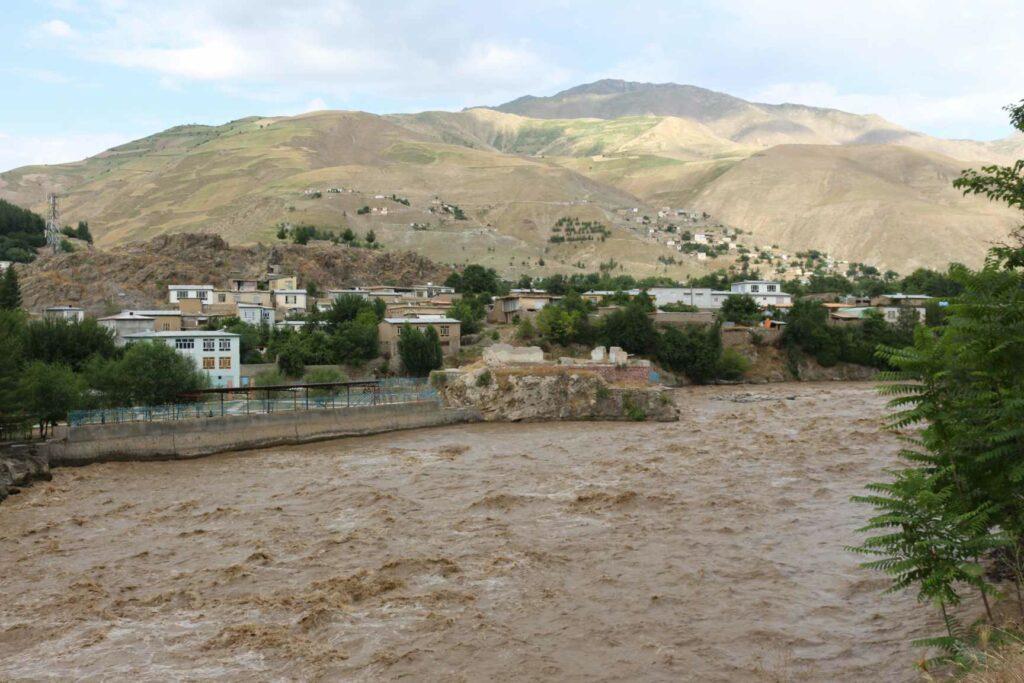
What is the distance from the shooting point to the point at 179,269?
88.9 meters

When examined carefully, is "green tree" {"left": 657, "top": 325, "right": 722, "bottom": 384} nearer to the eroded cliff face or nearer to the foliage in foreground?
the eroded cliff face

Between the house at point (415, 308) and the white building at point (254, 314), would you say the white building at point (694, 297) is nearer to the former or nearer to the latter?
the house at point (415, 308)

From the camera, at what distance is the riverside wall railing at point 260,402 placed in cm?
3375

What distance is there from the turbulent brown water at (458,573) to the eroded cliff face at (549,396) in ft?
43.0

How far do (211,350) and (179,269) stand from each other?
43915 mm

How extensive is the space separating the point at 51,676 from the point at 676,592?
10.8 m

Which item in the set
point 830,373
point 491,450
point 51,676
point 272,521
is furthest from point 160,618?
point 830,373

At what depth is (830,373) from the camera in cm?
6762

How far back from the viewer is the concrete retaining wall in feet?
104

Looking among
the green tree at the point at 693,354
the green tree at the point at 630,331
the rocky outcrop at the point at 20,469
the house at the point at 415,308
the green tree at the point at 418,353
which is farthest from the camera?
the house at the point at 415,308

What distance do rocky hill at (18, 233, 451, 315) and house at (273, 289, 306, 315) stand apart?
10936 mm

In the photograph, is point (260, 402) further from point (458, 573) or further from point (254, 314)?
point (254, 314)

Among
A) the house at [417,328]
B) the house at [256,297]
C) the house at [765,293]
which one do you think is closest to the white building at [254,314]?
the house at [256,297]

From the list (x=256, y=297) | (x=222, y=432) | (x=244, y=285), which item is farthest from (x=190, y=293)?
(x=222, y=432)
